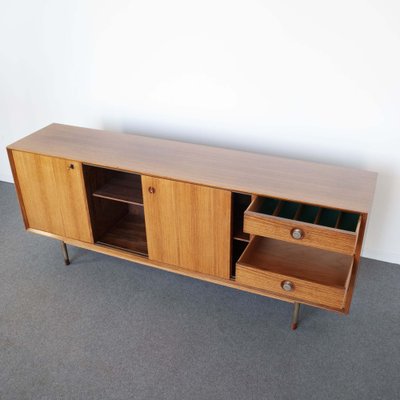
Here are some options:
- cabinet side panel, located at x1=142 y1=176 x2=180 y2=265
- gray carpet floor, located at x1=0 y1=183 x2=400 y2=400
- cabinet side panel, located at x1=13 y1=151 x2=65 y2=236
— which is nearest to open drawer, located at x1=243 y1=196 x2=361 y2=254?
cabinet side panel, located at x1=142 y1=176 x2=180 y2=265

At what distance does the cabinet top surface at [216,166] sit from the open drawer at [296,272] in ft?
0.78

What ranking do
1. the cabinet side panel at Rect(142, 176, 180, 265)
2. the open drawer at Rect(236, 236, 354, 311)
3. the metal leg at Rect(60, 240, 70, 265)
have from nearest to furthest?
the open drawer at Rect(236, 236, 354, 311) < the cabinet side panel at Rect(142, 176, 180, 265) < the metal leg at Rect(60, 240, 70, 265)

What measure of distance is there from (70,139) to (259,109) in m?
0.79

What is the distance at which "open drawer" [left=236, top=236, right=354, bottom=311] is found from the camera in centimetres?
160

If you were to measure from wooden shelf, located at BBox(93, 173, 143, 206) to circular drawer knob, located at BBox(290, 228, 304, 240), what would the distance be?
2.05 ft

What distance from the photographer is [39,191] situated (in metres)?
1.98

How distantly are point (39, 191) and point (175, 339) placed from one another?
818 millimetres

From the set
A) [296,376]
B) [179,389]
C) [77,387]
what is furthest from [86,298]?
[296,376]

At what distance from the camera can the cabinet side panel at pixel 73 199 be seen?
6.10 feet

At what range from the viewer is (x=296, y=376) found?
1642 mm

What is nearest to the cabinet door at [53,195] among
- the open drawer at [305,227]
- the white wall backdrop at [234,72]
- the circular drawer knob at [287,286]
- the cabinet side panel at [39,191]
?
the cabinet side panel at [39,191]

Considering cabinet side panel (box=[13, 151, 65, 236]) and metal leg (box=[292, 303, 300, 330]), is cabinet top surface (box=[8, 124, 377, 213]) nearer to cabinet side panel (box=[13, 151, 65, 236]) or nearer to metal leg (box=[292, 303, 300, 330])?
cabinet side panel (box=[13, 151, 65, 236])

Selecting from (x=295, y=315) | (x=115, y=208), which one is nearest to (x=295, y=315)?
(x=295, y=315)

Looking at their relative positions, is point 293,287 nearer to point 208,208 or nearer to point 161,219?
point 208,208
